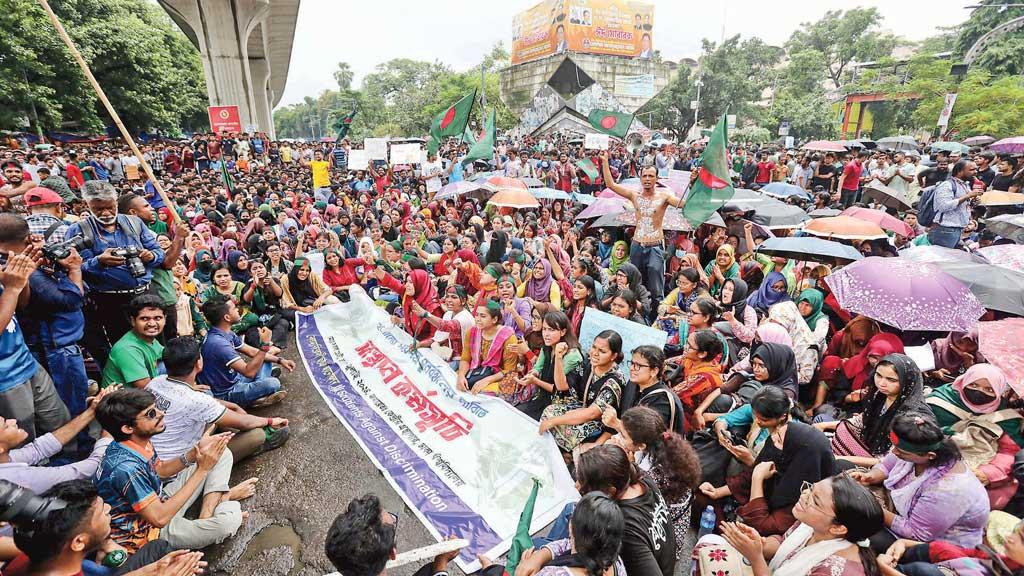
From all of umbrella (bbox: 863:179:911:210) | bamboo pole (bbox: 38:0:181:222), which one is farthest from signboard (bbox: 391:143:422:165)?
umbrella (bbox: 863:179:911:210)

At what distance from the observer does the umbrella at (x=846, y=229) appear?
5.79 m

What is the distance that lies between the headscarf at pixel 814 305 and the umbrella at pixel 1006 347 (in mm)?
1537

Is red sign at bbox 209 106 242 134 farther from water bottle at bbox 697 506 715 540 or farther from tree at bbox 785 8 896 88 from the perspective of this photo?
tree at bbox 785 8 896 88

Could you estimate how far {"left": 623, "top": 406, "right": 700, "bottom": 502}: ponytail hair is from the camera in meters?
2.65

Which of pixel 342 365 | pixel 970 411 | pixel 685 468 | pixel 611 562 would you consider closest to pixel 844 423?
pixel 970 411

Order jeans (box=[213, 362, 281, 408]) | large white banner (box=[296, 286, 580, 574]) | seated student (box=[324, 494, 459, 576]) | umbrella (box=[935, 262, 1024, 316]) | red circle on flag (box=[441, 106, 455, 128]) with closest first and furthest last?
seated student (box=[324, 494, 459, 576]) < large white banner (box=[296, 286, 580, 574]) < umbrella (box=[935, 262, 1024, 316]) < jeans (box=[213, 362, 281, 408]) < red circle on flag (box=[441, 106, 455, 128])

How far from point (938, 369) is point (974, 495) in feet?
7.37

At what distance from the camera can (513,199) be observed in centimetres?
859

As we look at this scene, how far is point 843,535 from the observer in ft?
6.86

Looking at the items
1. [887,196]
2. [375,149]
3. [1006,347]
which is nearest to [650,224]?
[1006,347]

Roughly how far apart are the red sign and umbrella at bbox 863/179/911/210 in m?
24.3

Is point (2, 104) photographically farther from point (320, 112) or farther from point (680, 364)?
point (320, 112)

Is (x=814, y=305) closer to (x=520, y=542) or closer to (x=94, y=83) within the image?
(x=520, y=542)

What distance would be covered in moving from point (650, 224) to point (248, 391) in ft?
16.4
